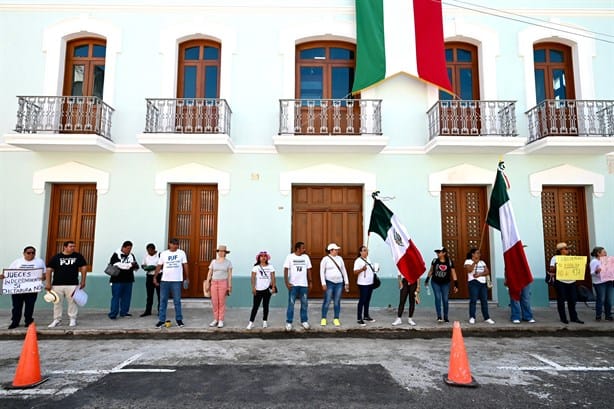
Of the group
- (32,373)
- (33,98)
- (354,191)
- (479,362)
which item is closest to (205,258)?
(354,191)

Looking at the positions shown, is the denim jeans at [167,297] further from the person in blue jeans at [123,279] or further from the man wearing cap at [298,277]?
the man wearing cap at [298,277]

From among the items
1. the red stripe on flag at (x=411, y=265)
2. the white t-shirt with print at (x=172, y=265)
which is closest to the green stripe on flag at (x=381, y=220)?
the red stripe on flag at (x=411, y=265)

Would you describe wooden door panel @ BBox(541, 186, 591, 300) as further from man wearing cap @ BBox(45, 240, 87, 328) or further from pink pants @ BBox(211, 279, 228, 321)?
man wearing cap @ BBox(45, 240, 87, 328)

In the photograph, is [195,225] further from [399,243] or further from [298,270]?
[399,243]

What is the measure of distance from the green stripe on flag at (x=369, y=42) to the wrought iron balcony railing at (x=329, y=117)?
57cm

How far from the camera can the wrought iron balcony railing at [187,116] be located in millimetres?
9812

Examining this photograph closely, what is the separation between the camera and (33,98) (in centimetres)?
1005

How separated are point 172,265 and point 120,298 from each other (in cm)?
194

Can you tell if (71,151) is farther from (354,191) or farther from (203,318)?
(354,191)

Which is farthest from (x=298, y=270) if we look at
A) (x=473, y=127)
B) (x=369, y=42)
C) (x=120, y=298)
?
(x=369, y=42)

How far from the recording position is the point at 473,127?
9.99 m

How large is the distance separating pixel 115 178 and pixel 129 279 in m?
2.86

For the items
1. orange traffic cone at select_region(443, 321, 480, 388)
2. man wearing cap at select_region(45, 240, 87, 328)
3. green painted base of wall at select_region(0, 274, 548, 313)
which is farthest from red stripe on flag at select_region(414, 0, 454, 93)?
man wearing cap at select_region(45, 240, 87, 328)

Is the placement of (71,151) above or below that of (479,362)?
above
